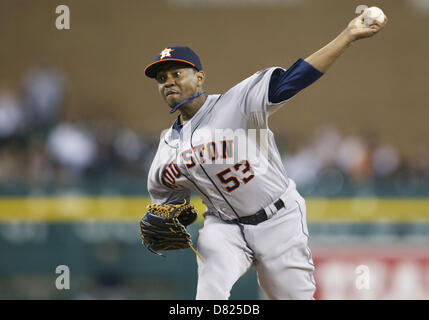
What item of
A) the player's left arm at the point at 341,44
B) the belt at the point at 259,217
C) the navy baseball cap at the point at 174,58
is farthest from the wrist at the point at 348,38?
the belt at the point at 259,217

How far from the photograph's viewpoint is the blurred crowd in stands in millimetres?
7539

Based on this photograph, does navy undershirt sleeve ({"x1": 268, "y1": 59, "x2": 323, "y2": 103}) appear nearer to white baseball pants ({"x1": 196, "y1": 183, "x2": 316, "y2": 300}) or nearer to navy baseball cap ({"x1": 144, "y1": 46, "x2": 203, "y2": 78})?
navy baseball cap ({"x1": 144, "y1": 46, "x2": 203, "y2": 78})

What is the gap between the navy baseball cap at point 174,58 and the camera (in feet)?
11.5

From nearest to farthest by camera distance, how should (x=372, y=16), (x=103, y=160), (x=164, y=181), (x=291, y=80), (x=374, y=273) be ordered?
(x=372, y=16)
(x=291, y=80)
(x=164, y=181)
(x=374, y=273)
(x=103, y=160)

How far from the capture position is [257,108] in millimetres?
3412

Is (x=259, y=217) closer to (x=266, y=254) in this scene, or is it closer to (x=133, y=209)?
(x=266, y=254)

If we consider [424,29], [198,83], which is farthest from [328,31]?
[198,83]

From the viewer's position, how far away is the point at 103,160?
786 cm

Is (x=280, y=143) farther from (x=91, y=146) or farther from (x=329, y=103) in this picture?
(x=91, y=146)

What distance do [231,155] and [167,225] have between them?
593 millimetres

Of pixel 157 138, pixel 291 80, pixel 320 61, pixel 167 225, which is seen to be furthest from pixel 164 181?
pixel 157 138

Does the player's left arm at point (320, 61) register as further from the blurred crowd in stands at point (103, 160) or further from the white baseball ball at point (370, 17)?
the blurred crowd in stands at point (103, 160)

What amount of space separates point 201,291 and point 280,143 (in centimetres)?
611

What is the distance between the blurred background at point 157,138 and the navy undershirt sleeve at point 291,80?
1880 millimetres
